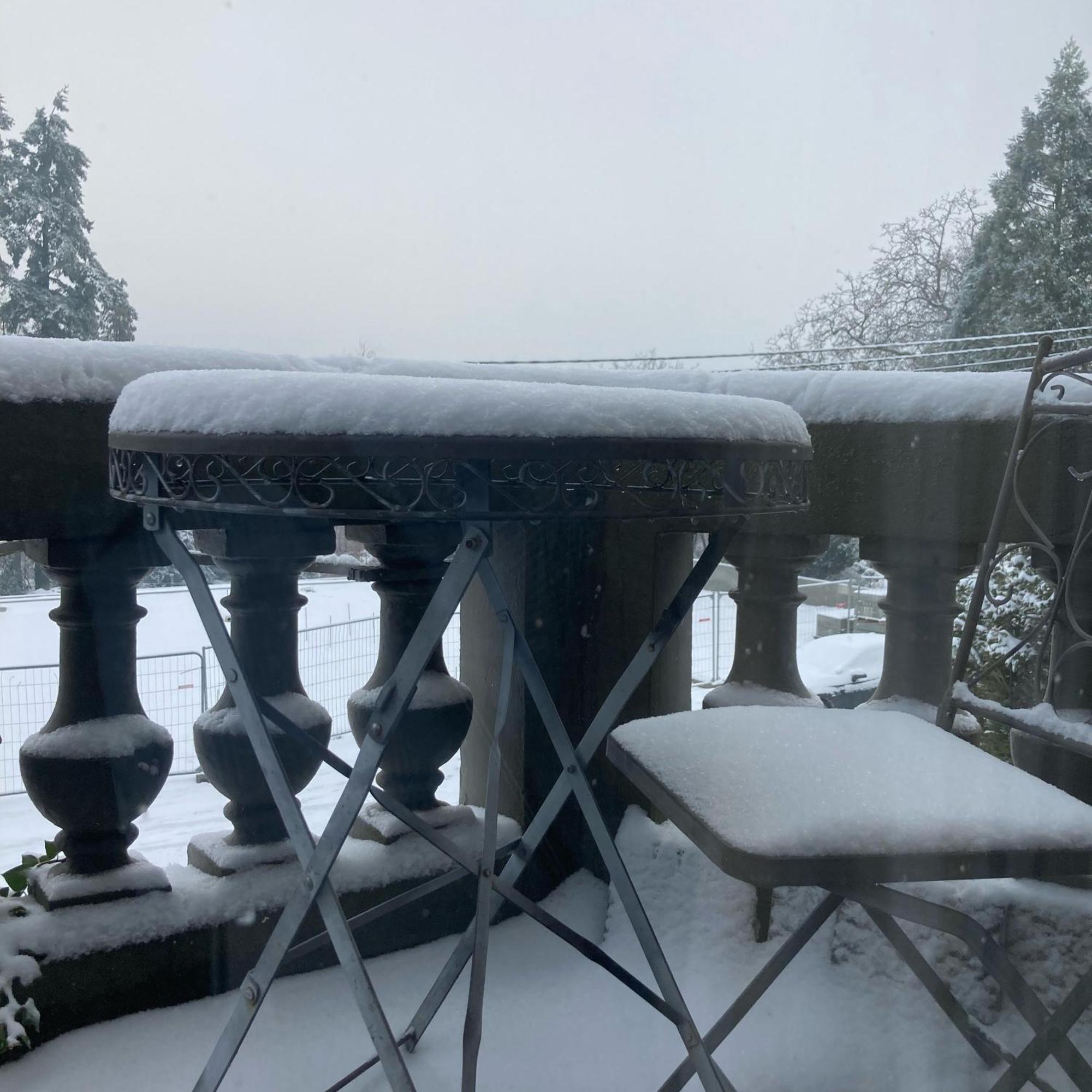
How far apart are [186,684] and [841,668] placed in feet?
13.5

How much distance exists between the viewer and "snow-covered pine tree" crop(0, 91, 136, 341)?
400 cm

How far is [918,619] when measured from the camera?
1.45m

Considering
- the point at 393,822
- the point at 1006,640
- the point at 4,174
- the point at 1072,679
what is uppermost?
the point at 4,174

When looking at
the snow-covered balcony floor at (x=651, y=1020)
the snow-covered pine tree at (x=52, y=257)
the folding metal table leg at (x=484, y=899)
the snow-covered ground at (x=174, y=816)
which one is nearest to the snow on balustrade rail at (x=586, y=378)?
the folding metal table leg at (x=484, y=899)

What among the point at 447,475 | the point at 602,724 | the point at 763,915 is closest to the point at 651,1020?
the point at 763,915

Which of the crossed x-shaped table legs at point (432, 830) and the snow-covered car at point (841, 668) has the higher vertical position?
the crossed x-shaped table legs at point (432, 830)

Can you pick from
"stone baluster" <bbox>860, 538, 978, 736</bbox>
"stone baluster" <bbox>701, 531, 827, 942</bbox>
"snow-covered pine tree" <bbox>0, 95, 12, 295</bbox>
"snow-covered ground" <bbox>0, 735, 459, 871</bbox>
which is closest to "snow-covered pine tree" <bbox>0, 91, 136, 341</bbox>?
"snow-covered pine tree" <bbox>0, 95, 12, 295</bbox>

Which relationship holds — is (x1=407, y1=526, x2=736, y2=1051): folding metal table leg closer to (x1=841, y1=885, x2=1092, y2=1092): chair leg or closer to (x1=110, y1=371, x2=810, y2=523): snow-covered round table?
(x1=110, y1=371, x2=810, y2=523): snow-covered round table

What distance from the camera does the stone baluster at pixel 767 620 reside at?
5.09ft

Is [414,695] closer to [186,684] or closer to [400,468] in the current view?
[400,468]

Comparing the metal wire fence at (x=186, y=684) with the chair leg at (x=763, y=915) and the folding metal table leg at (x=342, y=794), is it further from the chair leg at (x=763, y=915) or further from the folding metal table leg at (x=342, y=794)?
the folding metal table leg at (x=342, y=794)

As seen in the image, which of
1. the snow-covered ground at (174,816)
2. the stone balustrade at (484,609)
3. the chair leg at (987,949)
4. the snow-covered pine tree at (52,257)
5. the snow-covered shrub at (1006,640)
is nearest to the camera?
the chair leg at (987,949)

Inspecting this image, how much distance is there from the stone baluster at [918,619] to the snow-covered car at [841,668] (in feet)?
8.89

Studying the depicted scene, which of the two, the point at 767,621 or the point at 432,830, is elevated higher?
the point at 767,621
